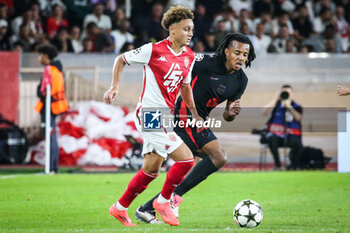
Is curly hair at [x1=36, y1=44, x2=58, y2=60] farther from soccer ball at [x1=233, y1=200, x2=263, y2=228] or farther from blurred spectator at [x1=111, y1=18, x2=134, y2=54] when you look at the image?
soccer ball at [x1=233, y1=200, x2=263, y2=228]

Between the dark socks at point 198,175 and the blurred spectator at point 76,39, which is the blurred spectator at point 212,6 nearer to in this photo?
the blurred spectator at point 76,39

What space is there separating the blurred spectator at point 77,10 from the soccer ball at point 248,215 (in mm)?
10633

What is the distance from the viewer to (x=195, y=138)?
7.18 metres

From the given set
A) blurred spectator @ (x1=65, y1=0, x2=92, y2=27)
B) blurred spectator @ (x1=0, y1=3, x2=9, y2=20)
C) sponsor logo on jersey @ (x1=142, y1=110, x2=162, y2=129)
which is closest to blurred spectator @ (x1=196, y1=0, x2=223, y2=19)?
blurred spectator @ (x1=65, y1=0, x2=92, y2=27)

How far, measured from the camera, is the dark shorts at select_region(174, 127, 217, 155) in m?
7.14

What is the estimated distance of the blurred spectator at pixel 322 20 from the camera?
1742 centimetres

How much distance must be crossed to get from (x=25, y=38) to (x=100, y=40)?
1.65m

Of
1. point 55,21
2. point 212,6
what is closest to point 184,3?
point 212,6

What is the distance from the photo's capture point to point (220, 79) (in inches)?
292

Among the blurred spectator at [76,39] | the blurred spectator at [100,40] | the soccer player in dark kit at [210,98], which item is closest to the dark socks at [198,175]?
the soccer player in dark kit at [210,98]

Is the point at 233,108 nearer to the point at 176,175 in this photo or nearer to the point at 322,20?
the point at 176,175

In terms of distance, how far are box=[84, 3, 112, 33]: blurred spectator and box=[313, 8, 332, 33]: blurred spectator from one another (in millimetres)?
5323

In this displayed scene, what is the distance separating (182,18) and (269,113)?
23.9 feet

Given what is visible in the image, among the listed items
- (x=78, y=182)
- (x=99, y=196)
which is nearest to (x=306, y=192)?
(x=99, y=196)
